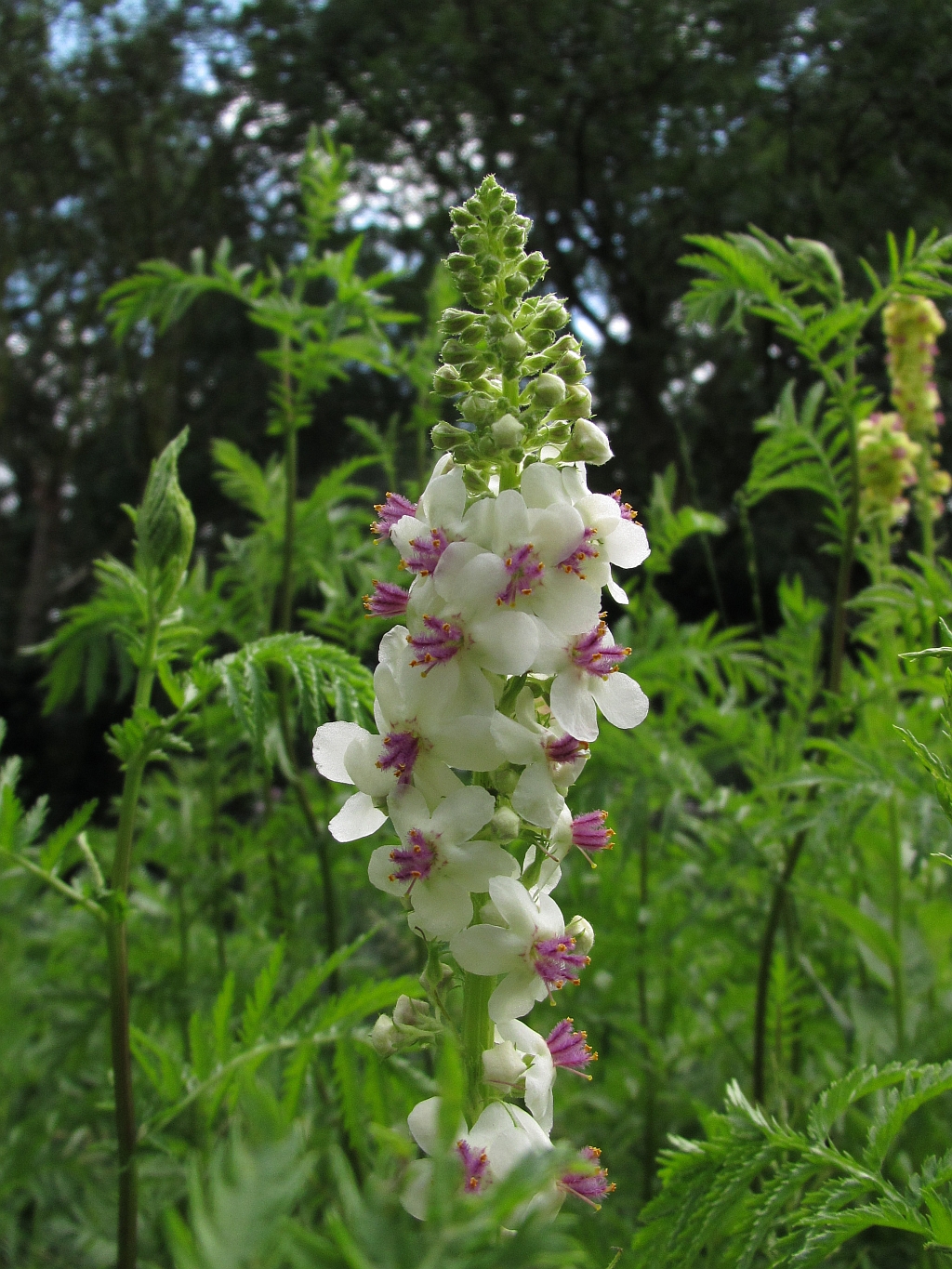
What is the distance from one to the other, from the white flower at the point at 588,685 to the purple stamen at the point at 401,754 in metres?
0.16

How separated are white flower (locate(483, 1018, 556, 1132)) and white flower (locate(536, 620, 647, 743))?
34cm

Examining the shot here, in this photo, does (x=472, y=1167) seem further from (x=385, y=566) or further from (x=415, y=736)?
(x=385, y=566)

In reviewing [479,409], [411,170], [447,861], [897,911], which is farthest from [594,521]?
[411,170]

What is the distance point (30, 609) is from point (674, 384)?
1078 centimetres

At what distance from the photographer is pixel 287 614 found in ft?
7.91

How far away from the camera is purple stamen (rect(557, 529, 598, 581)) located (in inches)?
40.9

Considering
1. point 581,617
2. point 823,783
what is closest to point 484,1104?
point 581,617

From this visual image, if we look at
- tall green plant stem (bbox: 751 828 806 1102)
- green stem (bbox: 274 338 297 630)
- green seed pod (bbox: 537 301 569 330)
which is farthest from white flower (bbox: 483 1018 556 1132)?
green stem (bbox: 274 338 297 630)

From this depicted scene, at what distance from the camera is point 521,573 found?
100 cm

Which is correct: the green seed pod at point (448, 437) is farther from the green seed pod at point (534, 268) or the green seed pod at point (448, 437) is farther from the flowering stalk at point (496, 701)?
the green seed pod at point (534, 268)

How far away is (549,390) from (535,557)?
0.20 meters

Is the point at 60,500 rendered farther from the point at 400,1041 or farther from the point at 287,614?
the point at 400,1041

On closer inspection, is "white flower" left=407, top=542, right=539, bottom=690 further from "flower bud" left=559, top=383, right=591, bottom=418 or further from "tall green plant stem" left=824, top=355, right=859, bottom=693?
"tall green plant stem" left=824, top=355, right=859, bottom=693

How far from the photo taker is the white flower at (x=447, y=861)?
0.97m
